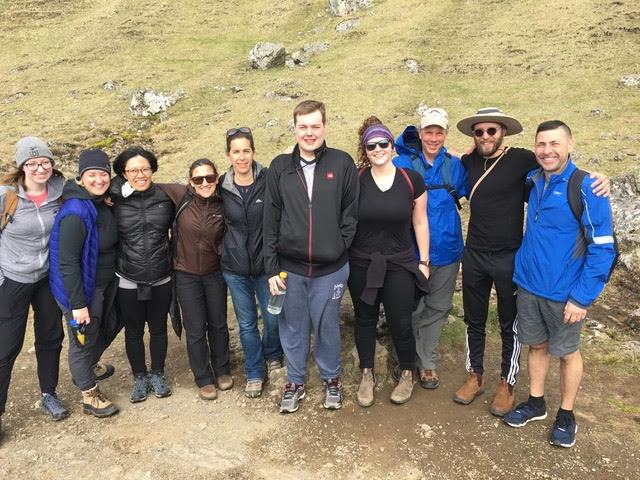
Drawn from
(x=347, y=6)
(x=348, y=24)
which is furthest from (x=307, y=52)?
(x=347, y=6)

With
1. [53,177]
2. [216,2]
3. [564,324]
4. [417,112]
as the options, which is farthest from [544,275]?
[216,2]

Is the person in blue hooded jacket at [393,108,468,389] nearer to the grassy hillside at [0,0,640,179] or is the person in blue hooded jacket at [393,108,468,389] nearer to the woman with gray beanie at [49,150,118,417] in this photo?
the woman with gray beanie at [49,150,118,417]

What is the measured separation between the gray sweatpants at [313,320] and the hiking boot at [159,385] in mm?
1903

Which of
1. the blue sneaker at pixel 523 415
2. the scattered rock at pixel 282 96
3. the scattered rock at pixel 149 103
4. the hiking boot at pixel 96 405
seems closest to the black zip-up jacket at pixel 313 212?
the blue sneaker at pixel 523 415

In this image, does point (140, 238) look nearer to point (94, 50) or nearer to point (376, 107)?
point (376, 107)

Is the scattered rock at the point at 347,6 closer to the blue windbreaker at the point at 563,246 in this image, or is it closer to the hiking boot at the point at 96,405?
the blue windbreaker at the point at 563,246

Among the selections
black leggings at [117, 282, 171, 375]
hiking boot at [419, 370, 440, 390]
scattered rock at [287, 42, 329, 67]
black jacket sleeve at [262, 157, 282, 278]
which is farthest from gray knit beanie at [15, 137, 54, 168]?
scattered rock at [287, 42, 329, 67]

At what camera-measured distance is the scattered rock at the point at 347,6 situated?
4541cm

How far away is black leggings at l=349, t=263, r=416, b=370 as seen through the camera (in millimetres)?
6059

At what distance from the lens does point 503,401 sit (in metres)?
6.39

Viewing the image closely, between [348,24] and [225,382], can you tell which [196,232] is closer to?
[225,382]

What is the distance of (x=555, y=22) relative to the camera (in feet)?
114

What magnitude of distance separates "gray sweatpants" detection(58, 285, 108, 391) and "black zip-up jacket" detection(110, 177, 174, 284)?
19.9 inches

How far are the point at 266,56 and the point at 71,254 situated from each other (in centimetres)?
3209
